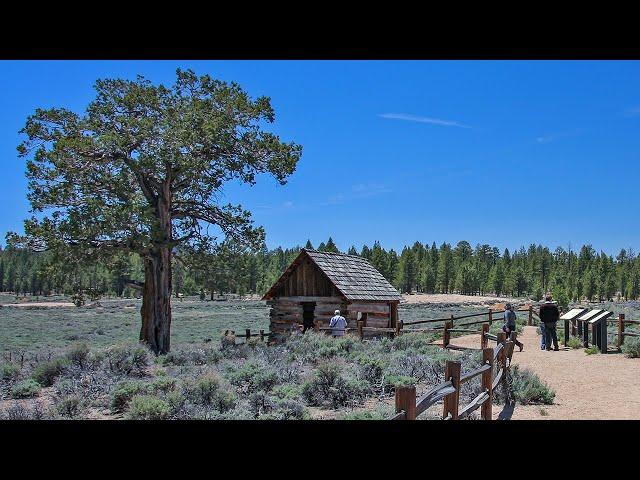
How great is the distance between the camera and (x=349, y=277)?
23.1m

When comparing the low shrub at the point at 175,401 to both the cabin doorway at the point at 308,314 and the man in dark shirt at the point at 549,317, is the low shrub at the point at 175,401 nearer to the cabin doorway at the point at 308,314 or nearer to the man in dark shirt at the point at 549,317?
the man in dark shirt at the point at 549,317

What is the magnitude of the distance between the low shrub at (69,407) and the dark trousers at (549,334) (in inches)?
545

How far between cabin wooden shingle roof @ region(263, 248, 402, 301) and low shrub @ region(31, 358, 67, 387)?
10.1 metres

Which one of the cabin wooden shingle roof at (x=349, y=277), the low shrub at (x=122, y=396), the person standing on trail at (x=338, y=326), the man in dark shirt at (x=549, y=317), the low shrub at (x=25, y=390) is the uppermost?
the cabin wooden shingle roof at (x=349, y=277)

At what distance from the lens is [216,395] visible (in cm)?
1025

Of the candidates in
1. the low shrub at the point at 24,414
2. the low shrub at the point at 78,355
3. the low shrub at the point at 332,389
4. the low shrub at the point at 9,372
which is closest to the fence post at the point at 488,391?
the low shrub at the point at 332,389

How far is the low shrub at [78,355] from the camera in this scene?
46.2ft

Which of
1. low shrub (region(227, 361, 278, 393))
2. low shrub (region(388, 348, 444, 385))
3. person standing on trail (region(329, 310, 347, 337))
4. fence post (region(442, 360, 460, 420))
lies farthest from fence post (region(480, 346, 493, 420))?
person standing on trail (region(329, 310, 347, 337))

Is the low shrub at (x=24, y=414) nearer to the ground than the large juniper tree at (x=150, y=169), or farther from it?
nearer to the ground

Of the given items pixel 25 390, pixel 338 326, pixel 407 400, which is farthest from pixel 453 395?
pixel 338 326

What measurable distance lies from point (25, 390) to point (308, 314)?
1275 cm
